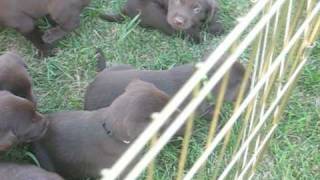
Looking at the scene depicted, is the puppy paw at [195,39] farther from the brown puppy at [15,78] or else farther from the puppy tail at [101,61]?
the brown puppy at [15,78]

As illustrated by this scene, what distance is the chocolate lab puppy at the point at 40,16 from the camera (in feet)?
10.8

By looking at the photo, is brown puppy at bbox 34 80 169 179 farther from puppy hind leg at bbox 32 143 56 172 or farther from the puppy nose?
the puppy nose

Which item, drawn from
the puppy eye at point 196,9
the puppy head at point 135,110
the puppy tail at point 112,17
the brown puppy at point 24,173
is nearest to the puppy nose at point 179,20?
the puppy eye at point 196,9

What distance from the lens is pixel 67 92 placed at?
3285 millimetres

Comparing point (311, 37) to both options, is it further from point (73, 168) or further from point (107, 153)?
point (73, 168)

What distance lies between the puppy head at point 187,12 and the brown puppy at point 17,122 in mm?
1070

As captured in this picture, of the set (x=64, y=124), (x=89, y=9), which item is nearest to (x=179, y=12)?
(x=89, y=9)

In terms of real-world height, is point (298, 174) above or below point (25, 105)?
below

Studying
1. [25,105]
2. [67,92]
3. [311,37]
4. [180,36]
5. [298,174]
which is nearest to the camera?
Answer: [311,37]

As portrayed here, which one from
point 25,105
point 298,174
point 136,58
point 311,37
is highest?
point 311,37

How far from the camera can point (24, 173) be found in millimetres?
2438

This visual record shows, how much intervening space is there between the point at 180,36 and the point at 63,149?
1140mm

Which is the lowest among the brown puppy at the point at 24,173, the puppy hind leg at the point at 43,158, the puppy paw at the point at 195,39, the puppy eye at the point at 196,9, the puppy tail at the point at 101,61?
the puppy hind leg at the point at 43,158

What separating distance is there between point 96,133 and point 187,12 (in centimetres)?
108
